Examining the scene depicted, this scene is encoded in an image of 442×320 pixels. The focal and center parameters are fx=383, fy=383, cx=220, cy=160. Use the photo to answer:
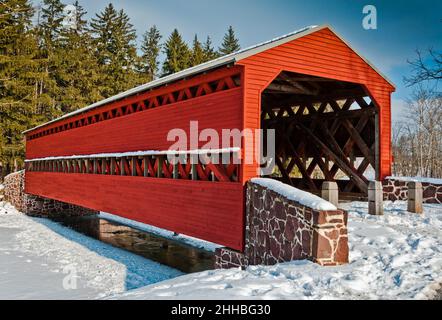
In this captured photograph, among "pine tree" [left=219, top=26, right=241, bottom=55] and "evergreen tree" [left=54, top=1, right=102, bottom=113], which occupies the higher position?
"pine tree" [left=219, top=26, right=241, bottom=55]

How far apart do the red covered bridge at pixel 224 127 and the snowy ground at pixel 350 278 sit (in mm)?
2238

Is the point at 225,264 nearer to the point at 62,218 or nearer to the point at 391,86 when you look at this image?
the point at 391,86

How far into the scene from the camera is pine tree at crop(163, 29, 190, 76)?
128 ft

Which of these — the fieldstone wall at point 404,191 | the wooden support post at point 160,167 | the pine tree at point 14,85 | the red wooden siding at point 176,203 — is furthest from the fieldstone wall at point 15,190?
the fieldstone wall at point 404,191

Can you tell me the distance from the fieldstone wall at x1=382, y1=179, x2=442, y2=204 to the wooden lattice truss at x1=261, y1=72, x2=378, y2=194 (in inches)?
27.5

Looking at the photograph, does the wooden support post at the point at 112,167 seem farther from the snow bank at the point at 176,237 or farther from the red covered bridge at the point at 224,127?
the snow bank at the point at 176,237

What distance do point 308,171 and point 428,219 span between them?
249 inches

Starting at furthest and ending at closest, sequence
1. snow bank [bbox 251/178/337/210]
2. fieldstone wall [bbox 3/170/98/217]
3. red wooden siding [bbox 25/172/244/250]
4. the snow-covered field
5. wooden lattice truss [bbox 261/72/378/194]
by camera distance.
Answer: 1. fieldstone wall [bbox 3/170/98/217]
2. wooden lattice truss [bbox 261/72/378/194]
3. red wooden siding [bbox 25/172/244/250]
4. snow bank [bbox 251/178/337/210]
5. the snow-covered field

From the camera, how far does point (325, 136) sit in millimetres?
13273

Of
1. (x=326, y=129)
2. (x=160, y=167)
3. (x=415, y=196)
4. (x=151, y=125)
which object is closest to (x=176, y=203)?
(x=160, y=167)

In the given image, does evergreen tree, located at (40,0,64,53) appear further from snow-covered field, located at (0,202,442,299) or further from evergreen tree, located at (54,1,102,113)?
snow-covered field, located at (0,202,442,299)

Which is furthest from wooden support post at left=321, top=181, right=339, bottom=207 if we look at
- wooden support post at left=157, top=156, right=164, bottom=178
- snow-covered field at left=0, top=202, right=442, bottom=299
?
wooden support post at left=157, top=156, right=164, bottom=178

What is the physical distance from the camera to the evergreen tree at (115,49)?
36.4 metres
